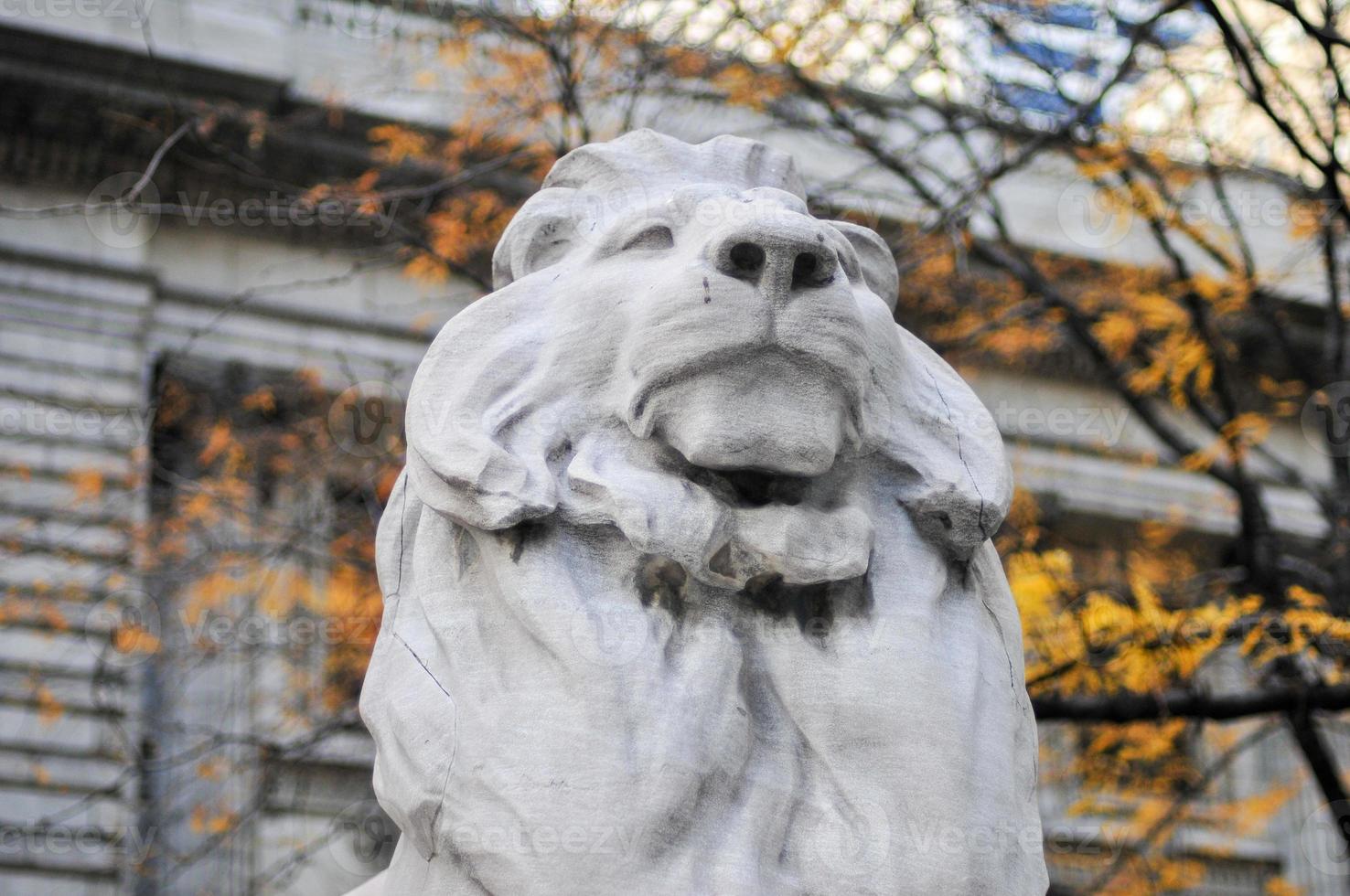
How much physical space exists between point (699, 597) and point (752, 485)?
1.01 ft

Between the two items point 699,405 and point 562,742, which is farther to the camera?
point 699,405

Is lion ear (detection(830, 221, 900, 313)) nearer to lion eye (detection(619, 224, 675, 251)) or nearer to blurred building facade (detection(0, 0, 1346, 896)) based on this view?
lion eye (detection(619, 224, 675, 251))

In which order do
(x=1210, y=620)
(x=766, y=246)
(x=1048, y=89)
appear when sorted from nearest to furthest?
1. (x=766, y=246)
2. (x=1210, y=620)
3. (x=1048, y=89)

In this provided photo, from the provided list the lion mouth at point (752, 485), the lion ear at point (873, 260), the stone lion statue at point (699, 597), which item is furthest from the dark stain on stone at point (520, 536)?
the lion ear at point (873, 260)

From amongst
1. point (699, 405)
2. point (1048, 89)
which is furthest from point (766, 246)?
point (1048, 89)

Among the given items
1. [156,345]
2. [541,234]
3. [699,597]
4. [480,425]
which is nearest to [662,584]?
[699,597]

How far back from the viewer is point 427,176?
12.7m

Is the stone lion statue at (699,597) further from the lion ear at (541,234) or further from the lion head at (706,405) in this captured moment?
the lion ear at (541,234)

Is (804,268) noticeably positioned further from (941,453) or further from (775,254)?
(941,453)

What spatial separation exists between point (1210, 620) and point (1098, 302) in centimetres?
438

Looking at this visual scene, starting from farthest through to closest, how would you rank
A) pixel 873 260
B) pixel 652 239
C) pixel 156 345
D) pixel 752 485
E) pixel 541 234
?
1. pixel 156 345
2. pixel 873 260
3. pixel 541 234
4. pixel 652 239
5. pixel 752 485

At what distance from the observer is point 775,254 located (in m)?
3.85

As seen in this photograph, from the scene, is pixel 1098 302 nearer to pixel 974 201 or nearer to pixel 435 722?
pixel 974 201

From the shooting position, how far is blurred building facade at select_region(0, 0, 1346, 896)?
43.2 feet
